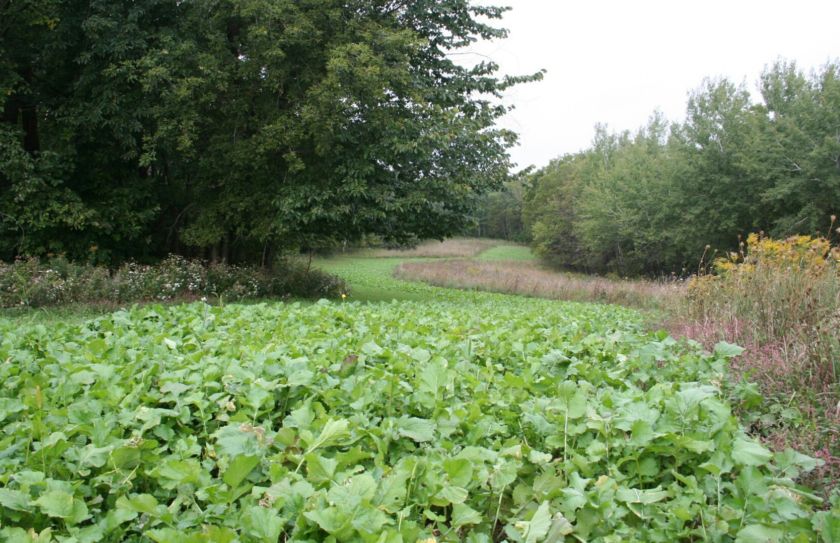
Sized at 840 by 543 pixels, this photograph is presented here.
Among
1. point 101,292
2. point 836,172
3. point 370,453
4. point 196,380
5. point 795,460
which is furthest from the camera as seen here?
point 836,172

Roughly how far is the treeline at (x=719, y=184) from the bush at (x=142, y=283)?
46.2 ft

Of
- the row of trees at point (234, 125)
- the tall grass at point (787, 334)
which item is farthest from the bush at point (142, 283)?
the tall grass at point (787, 334)

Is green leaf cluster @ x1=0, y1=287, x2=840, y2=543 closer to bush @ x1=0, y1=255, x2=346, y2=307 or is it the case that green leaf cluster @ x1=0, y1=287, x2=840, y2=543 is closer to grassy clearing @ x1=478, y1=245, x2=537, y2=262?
bush @ x1=0, y1=255, x2=346, y2=307

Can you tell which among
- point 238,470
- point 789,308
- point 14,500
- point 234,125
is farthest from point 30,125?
point 789,308

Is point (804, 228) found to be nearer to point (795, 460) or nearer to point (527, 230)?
point (795, 460)

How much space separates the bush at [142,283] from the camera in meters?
10.1

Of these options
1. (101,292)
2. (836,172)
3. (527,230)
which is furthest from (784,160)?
(527,230)

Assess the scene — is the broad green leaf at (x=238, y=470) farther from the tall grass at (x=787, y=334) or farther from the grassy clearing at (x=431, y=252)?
the grassy clearing at (x=431, y=252)

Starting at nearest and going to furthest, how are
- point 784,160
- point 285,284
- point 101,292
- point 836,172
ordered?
point 101,292
point 285,284
point 836,172
point 784,160

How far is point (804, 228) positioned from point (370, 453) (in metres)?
33.7

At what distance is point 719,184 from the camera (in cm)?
3334

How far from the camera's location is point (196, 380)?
7.93ft

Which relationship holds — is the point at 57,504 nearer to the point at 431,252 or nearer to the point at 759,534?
the point at 759,534

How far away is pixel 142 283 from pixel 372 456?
37.2ft
